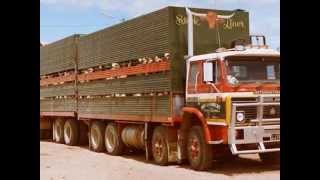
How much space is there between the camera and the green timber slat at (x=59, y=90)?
19.9 metres

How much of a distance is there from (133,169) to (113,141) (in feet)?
11.8

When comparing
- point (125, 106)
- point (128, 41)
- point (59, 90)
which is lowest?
point (125, 106)

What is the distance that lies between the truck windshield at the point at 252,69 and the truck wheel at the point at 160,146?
101 inches

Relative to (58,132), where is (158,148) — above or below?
above

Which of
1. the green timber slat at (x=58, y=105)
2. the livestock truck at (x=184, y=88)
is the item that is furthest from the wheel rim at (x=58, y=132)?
the livestock truck at (x=184, y=88)

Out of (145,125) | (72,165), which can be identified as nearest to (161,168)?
→ (145,125)

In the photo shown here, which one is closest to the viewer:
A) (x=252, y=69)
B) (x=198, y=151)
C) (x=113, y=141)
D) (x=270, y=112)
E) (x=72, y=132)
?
(x=270, y=112)

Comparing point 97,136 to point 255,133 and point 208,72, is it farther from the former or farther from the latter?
point 255,133

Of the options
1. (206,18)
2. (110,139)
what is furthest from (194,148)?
(110,139)

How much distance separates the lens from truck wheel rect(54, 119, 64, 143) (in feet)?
69.9

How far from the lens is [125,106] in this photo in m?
15.5

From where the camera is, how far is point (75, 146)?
65.3ft
